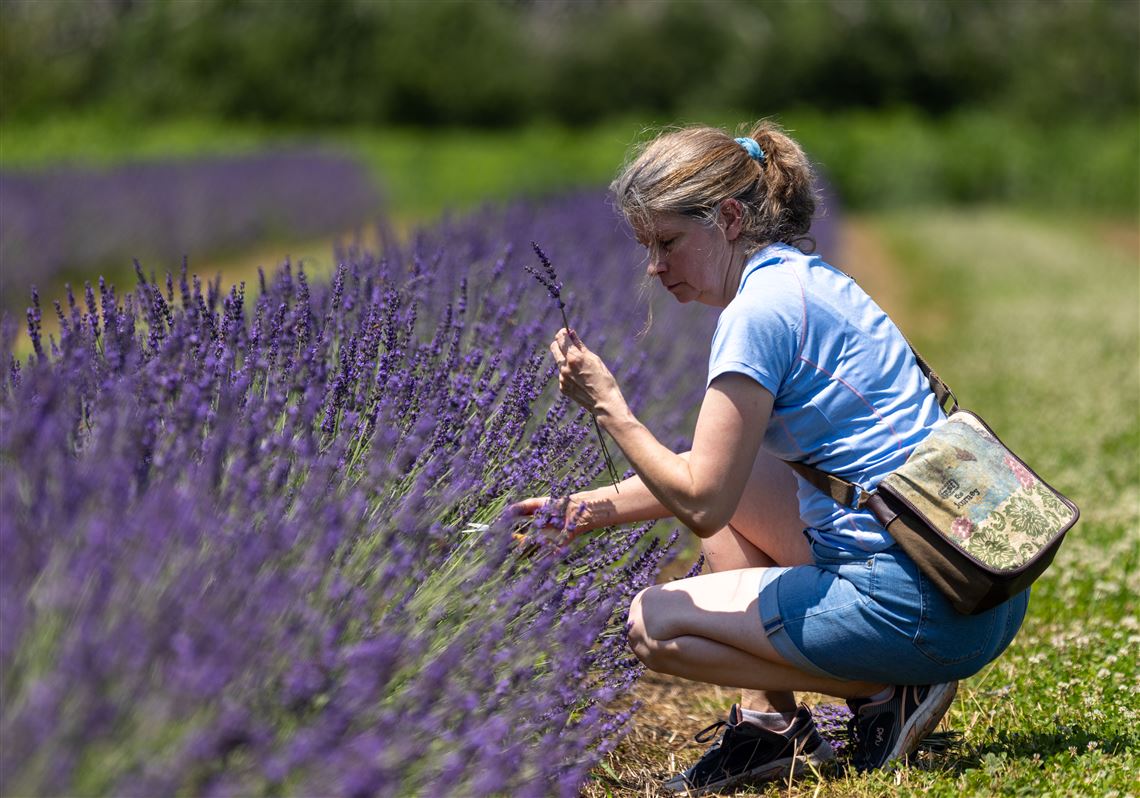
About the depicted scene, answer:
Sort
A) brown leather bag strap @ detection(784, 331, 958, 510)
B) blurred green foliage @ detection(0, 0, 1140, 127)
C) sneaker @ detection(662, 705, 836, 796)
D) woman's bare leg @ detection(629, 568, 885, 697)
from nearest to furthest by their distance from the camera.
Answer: brown leather bag strap @ detection(784, 331, 958, 510) < woman's bare leg @ detection(629, 568, 885, 697) < sneaker @ detection(662, 705, 836, 796) < blurred green foliage @ detection(0, 0, 1140, 127)

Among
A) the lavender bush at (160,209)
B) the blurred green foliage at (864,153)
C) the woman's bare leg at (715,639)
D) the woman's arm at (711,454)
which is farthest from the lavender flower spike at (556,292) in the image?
the blurred green foliage at (864,153)

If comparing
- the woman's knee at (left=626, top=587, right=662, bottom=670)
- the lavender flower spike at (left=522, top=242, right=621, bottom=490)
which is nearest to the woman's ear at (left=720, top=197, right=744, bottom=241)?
the lavender flower spike at (left=522, top=242, right=621, bottom=490)

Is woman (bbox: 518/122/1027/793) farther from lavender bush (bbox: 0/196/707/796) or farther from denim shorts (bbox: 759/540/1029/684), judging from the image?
lavender bush (bbox: 0/196/707/796)

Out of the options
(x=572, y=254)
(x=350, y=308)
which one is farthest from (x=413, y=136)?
(x=350, y=308)

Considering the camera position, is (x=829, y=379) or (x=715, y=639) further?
(x=715, y=639)

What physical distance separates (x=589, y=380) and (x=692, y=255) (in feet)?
1.14

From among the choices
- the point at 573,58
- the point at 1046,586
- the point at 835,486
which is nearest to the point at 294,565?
the point at 835,486

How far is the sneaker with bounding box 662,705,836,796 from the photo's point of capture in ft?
8.80

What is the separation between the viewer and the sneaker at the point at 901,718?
8.41 feet

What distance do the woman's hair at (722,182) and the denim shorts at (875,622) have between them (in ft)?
2.16

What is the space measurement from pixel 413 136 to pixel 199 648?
98.8 ft

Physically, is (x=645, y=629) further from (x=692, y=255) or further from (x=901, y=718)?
(x=692, y=255)

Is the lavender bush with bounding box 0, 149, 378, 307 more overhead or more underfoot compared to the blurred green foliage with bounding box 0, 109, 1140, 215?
more overhead

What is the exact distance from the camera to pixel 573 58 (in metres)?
34.6
